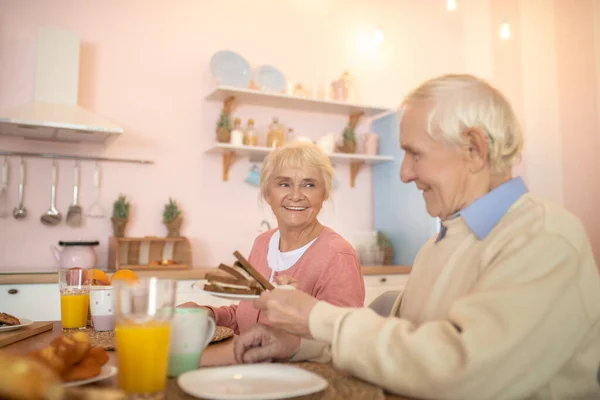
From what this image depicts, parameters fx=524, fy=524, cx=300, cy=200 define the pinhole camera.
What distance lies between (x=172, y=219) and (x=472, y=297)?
278 cm

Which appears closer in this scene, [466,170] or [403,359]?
[403,359]

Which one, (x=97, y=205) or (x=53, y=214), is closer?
(x=53, y=214)

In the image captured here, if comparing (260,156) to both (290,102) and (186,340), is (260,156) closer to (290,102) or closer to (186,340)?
(290,102)

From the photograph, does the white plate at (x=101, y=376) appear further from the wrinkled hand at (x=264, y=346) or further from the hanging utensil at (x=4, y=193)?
the hanging utensil at (x=4, y=193)

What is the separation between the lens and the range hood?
2822 millimetres

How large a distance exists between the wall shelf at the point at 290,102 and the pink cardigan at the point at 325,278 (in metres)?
1.94

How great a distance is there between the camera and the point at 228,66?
360 cm

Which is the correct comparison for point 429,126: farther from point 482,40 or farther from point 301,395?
point 482,40

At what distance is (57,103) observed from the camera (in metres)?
2.97

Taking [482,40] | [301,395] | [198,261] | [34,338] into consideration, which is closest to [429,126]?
[301,395]

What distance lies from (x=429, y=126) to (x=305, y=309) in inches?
17.3

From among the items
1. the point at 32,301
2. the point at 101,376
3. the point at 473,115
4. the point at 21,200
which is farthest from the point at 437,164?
the point at 21,200

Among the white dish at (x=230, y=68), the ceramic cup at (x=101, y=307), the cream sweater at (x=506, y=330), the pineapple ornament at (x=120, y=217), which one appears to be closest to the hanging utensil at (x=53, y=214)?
the pineapple ornament at (x=120, y=217)

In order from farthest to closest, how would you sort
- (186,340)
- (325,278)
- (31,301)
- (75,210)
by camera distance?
(75,210) → (31,301) → (325,278) → (186,340)
